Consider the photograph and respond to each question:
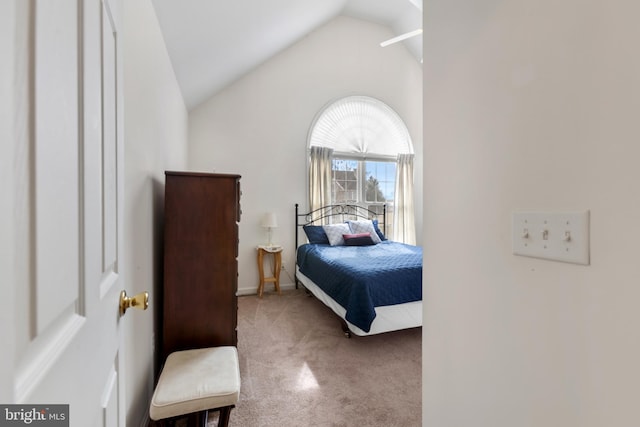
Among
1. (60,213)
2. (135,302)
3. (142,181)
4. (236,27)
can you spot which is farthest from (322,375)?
(236,27)

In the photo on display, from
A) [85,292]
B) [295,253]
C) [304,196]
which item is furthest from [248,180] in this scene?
[85,292]

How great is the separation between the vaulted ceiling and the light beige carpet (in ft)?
7.84

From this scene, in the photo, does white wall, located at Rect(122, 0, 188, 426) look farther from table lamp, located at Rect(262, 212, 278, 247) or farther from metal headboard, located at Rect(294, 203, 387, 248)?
metal headboard, located at Rect(294, 203, 387, 248)

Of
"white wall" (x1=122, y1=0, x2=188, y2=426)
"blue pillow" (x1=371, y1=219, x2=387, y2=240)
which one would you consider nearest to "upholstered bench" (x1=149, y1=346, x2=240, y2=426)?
"white wall" (x1=122, y1=0, x2=188, y2=426)

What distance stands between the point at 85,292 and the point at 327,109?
4419 millimetres

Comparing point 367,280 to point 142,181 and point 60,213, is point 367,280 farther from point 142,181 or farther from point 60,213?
point 60,213

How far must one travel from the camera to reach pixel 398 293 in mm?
2541

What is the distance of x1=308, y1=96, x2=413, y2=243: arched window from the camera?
14.5 feet

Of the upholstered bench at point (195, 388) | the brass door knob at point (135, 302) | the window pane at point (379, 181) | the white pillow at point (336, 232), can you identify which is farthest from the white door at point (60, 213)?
the window pane at point (379, 181)

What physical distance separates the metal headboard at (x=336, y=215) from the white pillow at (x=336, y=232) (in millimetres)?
313
